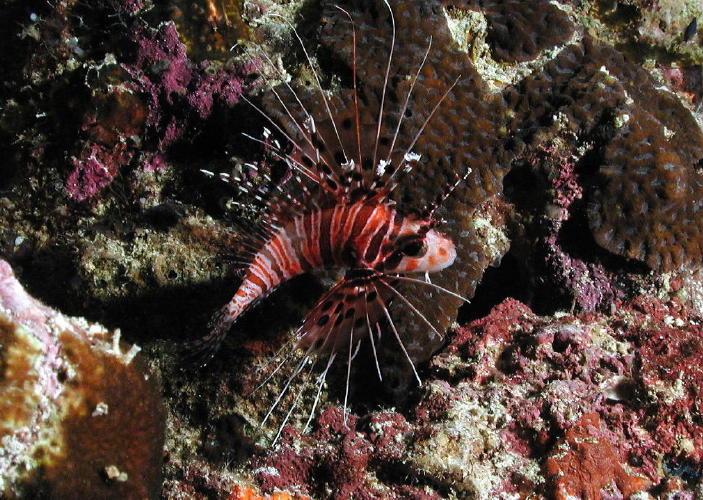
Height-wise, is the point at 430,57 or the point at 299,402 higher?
the point at 430,57

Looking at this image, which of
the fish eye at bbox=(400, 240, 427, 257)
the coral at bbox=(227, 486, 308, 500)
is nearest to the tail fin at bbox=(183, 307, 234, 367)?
the coral at bbox=(227, 486, 308, 500)

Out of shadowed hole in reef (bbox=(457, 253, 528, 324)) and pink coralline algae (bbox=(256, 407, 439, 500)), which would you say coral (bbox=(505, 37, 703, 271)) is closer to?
shadowed hole in reef (bbox=(457, 253, 528, 324))

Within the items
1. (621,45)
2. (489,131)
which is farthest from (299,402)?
(621,45)

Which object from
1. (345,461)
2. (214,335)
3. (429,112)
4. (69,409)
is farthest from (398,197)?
(69,409)

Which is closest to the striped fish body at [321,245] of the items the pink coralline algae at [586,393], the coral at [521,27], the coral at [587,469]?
the pink coralline algae at [586,393]

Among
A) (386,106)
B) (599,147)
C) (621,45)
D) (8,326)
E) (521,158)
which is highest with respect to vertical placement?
(621,45)

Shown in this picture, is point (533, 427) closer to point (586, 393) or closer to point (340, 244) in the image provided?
point (586, 393)

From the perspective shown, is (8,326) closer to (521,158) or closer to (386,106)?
(386,106)
